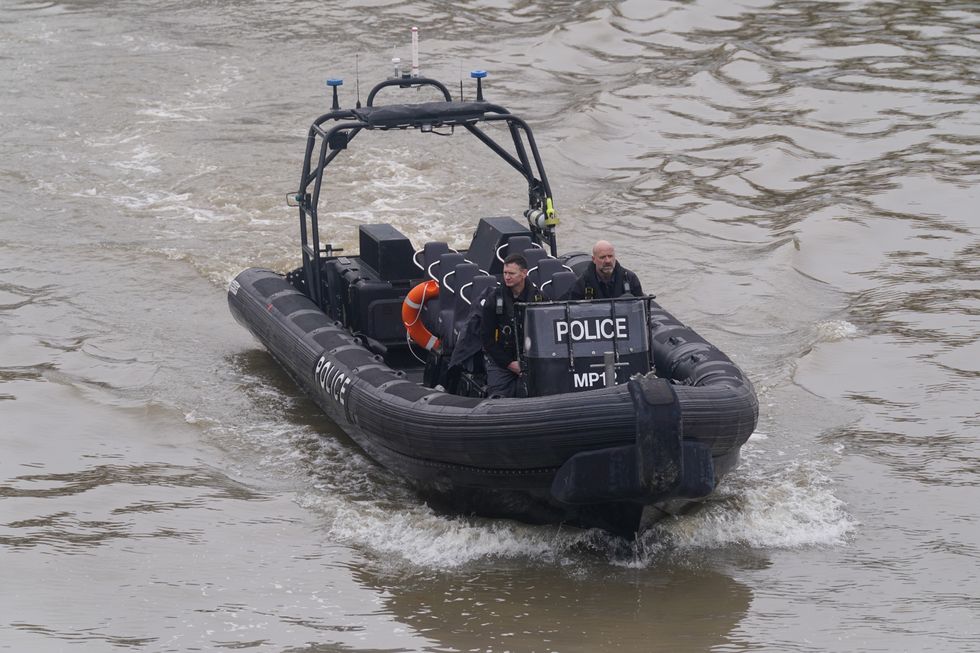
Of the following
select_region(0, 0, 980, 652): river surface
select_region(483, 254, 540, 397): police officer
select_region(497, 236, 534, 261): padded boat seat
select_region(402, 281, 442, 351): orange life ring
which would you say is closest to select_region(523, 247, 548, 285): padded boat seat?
select_region(497, 236, 534, 261): padded boat seat

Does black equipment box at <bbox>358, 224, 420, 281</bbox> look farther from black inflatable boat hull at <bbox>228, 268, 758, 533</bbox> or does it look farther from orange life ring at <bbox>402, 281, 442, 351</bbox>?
black inflatable boat hull at <bbox>228, 268, 758, 533</bbox>

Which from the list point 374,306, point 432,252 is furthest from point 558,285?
point 374,306

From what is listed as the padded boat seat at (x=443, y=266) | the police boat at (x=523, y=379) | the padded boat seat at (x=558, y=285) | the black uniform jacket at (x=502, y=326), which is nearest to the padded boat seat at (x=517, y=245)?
the police boat at (x=523, y=379)

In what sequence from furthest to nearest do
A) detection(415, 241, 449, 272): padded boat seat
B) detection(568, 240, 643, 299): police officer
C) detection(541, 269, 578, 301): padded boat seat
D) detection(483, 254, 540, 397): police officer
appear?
detection(415, 241, 449, 272): padded boat seat, detection(541, 269, 578, 301): padded boat seat, detection(568, 240, 643, 299): police officer, detection(483, 254, 540, 397): police officer

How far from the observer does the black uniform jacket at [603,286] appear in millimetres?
7676

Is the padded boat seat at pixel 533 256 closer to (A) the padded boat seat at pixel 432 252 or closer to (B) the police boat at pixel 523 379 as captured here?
(B) the police boat at pixel 523 379

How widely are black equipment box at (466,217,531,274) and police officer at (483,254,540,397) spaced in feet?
4.78

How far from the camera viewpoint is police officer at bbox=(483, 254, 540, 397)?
7.45m

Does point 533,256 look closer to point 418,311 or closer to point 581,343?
point 418,311

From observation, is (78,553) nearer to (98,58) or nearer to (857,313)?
(857,313)

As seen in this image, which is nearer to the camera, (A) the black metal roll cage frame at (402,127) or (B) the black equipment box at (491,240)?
(A) the black metal roll cage frame at (402,127)

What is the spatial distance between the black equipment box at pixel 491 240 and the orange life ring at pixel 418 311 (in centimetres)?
64

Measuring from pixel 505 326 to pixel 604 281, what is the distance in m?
0.64

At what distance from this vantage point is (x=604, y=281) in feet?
25.4
